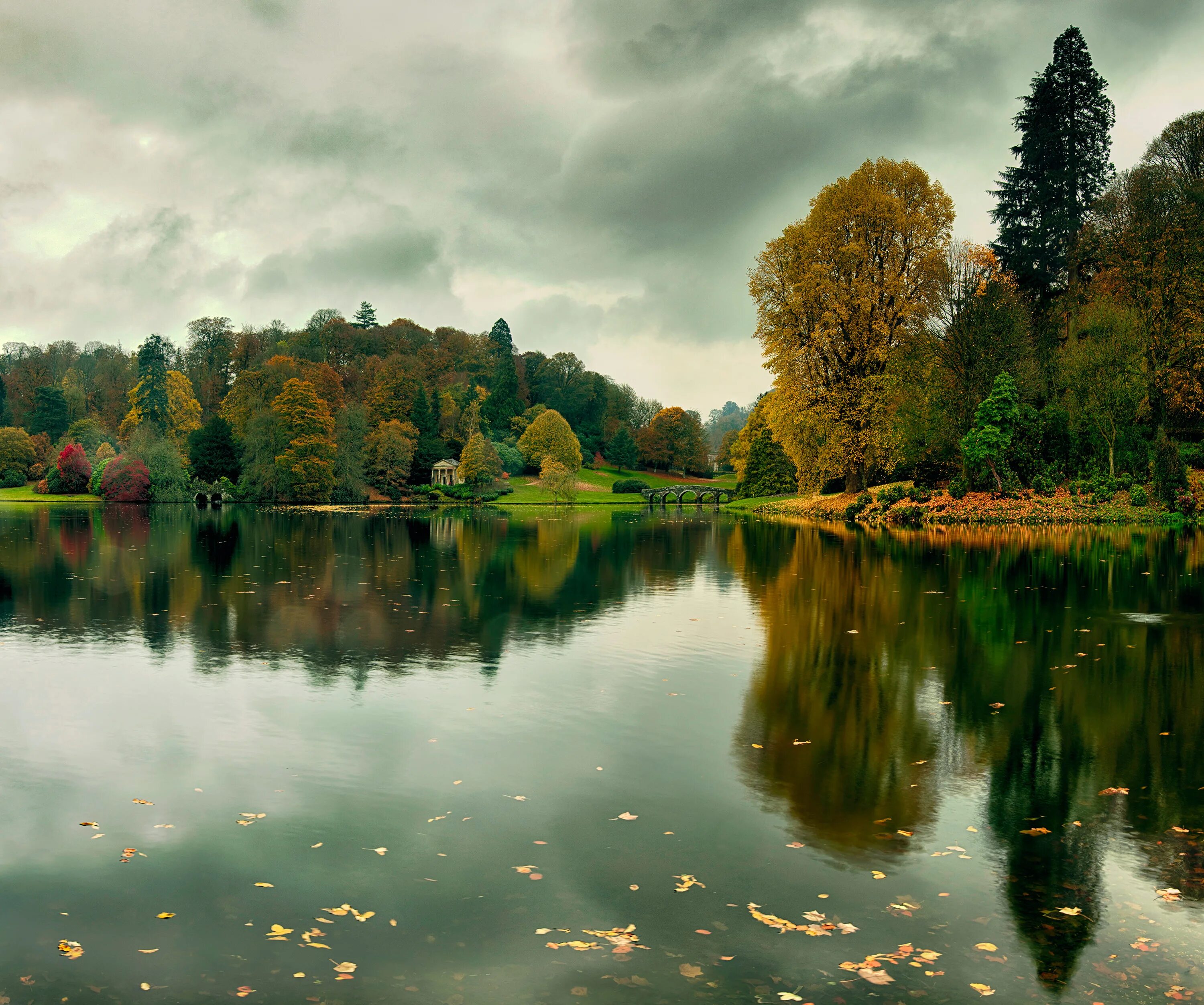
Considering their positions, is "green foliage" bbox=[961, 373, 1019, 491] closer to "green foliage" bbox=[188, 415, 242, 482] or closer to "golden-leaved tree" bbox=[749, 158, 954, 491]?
"golden-leaved tree" bbox=[749, 158, 954, 491]

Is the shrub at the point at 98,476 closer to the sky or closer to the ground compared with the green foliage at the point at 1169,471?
closer to the ground

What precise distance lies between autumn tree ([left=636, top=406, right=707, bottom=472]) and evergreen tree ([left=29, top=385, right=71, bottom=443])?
2985 inches

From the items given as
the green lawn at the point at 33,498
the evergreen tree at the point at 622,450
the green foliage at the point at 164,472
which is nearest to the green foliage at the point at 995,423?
the green foliage at the point at 164,472

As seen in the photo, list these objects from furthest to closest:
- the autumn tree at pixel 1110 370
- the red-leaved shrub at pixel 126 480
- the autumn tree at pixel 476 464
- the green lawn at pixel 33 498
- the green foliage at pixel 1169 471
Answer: the autumn tree at pixel 476 464
the green lawn at pixel 33 498
the red-leaved shrub at pixel 126 480
the autumn tree at pixel 1110 370
the green foliage at pixel 1169 471

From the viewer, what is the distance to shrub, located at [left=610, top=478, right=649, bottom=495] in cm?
10838

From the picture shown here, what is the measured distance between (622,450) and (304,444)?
196 feet

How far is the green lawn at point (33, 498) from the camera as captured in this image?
85.7 meters

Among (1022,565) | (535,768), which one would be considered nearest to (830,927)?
(535,768)

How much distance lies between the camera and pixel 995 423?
4512cm

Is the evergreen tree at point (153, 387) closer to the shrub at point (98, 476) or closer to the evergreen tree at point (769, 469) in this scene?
the shrub at point (98, 476)

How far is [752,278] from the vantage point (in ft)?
176

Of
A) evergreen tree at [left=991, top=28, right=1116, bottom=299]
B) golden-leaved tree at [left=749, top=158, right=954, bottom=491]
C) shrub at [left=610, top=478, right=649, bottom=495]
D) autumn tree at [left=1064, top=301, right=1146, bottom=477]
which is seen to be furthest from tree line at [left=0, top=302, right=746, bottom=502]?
autumn tree at [left=1064, top=301, right=1146, bottom=477]

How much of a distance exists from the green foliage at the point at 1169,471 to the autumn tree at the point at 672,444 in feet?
305

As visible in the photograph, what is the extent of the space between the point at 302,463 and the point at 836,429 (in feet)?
162
